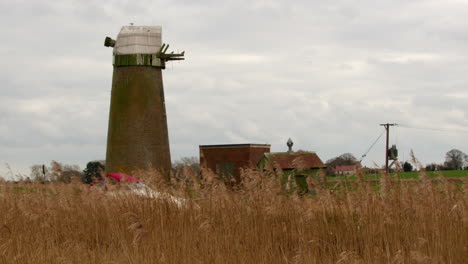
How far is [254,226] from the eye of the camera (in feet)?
24.3

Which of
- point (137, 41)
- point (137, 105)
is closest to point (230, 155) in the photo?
point (137, 41)

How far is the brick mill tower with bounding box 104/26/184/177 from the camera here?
24.8m

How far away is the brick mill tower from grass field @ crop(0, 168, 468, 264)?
15.9 meters

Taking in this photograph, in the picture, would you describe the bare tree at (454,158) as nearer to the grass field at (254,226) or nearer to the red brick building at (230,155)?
the red brick building at (230,155)

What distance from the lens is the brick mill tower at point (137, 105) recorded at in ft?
81.3

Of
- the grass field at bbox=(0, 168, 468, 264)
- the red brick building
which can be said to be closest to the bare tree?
the red brick building

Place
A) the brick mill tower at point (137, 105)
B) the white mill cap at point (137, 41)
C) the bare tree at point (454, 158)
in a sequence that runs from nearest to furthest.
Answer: the brick mill tower at point (137, 105)
the white mill cap at point (137, 41)
the bare tree at point (454, 158)

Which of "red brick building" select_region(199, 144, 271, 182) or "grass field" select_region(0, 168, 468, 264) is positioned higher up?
"red brick building" select_region(199, 144, 271, 182)

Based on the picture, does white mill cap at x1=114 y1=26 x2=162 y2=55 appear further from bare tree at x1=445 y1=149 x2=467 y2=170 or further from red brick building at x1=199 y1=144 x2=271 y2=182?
bare tree at x1=445 y1=149 x2=467 y2=170

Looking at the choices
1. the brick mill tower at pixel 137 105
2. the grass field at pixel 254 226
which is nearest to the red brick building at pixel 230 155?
the brick mill tower at pixel 137 105

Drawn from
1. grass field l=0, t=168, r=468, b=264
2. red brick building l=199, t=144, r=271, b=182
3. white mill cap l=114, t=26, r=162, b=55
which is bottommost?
grass field l=0, t=168, r=468, b=264

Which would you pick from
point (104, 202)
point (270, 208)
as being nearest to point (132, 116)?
point (104, 202)

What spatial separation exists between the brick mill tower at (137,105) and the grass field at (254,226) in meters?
15.9

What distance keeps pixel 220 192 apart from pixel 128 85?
17879 mm
